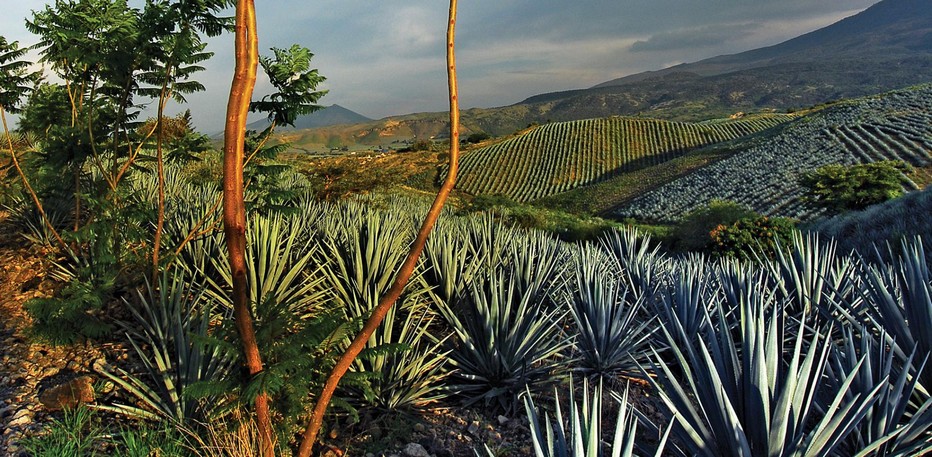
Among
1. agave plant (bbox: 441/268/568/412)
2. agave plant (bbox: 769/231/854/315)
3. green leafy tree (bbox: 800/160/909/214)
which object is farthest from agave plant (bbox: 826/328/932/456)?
green leafy tree (bbox: 800/160/909/214)

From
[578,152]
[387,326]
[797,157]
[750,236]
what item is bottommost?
[797,157]

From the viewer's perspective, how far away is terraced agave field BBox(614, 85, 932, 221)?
3775cm

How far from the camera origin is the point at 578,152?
67500mm

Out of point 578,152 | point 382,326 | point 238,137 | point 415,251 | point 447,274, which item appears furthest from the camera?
point 578,152

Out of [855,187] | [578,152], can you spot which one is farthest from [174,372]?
[578,152]

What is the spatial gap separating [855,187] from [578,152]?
41.4 meters

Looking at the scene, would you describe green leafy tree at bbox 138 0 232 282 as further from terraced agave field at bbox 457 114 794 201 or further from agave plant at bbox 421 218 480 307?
terraced agave field at bbox 457 114 794 201

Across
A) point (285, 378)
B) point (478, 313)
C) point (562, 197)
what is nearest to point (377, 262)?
point (478, 313)

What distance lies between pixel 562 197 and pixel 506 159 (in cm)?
1683

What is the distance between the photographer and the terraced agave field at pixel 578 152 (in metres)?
59.5

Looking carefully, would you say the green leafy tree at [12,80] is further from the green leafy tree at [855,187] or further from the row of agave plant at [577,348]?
the green leafy tree at [855,187]

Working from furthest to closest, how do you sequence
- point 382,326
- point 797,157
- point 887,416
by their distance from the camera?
point 797,157 < point 382,326 < point 887,416

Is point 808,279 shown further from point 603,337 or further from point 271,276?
point 271,276

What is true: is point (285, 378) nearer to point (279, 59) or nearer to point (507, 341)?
point (507, 341)
